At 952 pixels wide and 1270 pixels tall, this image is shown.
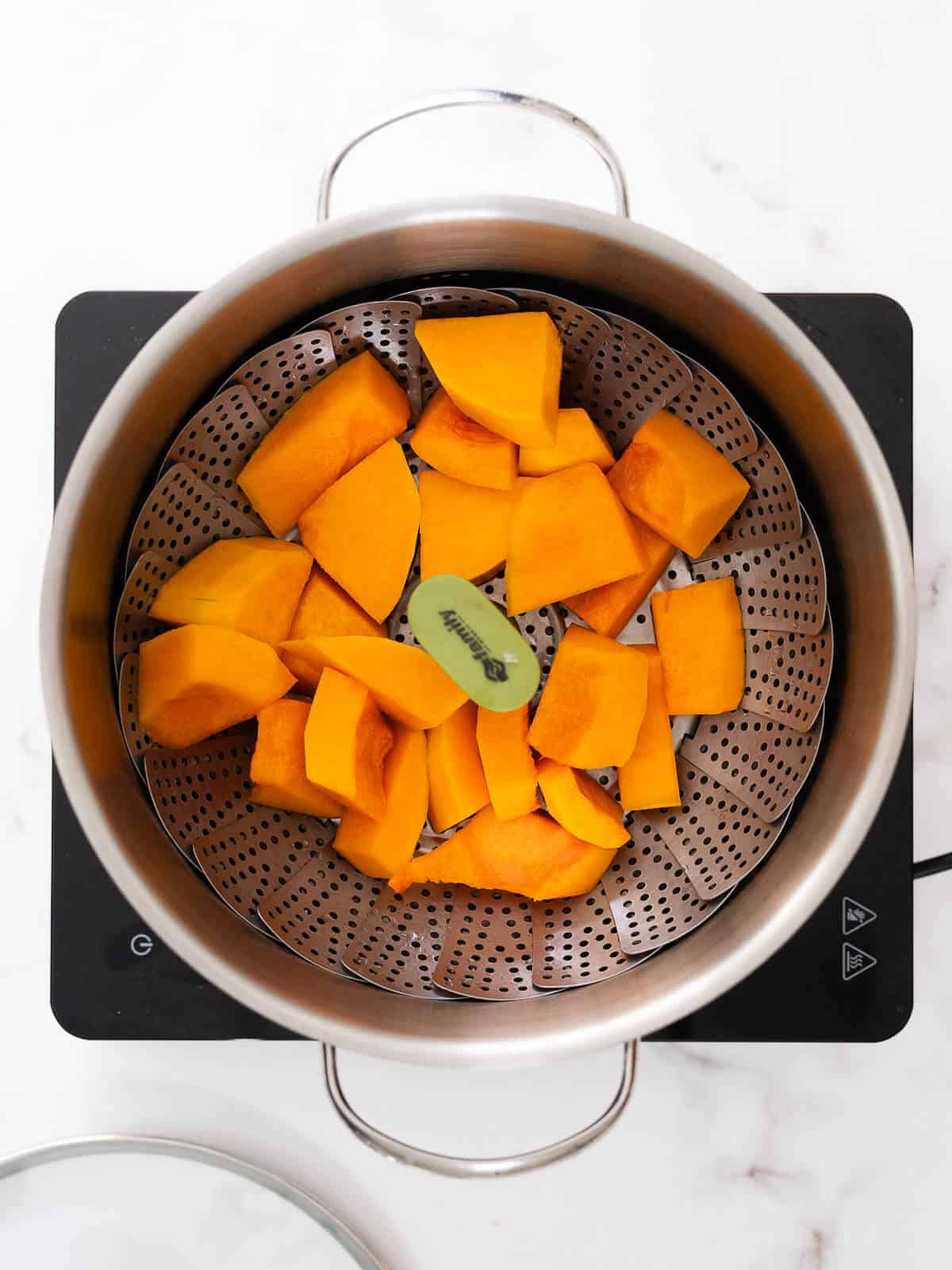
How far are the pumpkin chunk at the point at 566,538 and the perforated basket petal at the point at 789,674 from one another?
10cm

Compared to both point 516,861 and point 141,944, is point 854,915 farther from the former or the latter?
point 141,944

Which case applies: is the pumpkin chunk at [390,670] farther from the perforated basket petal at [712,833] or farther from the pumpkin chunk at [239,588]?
the perforated basket petal at [712,833]

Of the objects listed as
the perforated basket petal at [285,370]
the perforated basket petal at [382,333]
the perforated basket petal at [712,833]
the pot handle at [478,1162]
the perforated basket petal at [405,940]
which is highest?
the perforated basket petal at [382,333]

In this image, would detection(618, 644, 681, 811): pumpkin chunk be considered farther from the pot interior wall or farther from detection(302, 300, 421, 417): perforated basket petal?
detection(302, 300, 421, 417): perforated basket petal

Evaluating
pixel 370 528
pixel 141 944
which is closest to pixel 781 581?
pixel 370 528

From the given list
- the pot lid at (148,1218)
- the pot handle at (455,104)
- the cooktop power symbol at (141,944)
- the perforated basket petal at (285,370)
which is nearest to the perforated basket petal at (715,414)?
the pot handle at (455,104)

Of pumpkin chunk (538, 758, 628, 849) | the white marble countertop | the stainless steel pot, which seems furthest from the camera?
the white marble countertop

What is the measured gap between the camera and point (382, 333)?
2.27 ft

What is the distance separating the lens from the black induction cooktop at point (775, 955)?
71 cm

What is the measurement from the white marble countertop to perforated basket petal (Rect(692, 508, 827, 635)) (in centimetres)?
16

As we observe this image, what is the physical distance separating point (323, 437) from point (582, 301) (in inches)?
6.9

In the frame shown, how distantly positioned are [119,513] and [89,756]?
0.14 metres

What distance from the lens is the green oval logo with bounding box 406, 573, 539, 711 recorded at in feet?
2.03

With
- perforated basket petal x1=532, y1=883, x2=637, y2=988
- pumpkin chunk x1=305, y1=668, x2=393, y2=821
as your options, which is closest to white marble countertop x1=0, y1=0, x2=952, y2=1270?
perforated basket petal x1=532, y1=883, x2=637, y2=988
